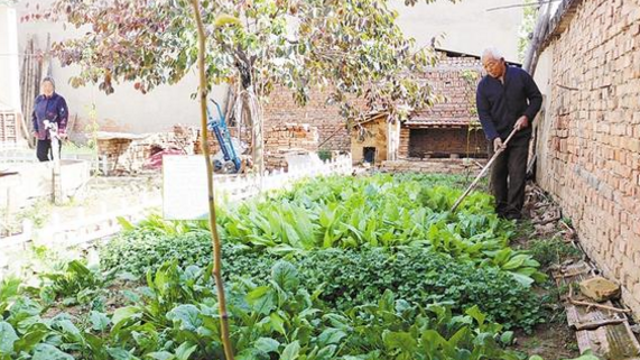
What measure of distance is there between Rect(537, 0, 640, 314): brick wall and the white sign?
2.62 metres

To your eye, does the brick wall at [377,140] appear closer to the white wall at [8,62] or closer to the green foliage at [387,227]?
the green foliage at [387,227]

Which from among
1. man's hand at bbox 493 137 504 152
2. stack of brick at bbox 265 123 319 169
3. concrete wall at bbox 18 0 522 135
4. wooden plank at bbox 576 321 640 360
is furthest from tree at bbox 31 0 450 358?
concrete wall at bbox 18 0 522 135

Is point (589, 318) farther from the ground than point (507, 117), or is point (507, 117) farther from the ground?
point (507, 117)

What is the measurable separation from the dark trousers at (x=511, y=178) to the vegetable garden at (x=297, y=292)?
30cm

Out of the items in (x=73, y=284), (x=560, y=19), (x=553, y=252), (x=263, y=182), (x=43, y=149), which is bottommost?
(x=73, y=284)

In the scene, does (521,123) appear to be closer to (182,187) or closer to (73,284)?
(182,187)

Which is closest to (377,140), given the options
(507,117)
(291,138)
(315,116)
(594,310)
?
(291,138)

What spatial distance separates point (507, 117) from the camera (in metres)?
6.16

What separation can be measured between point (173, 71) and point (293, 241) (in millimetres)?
3250

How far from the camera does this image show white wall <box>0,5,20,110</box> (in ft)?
50.2

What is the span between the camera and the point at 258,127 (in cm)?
809

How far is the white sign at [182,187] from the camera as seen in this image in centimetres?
427

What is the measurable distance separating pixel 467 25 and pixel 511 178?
1020 cm

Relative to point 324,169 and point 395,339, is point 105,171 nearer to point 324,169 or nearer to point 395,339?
point 324,169
